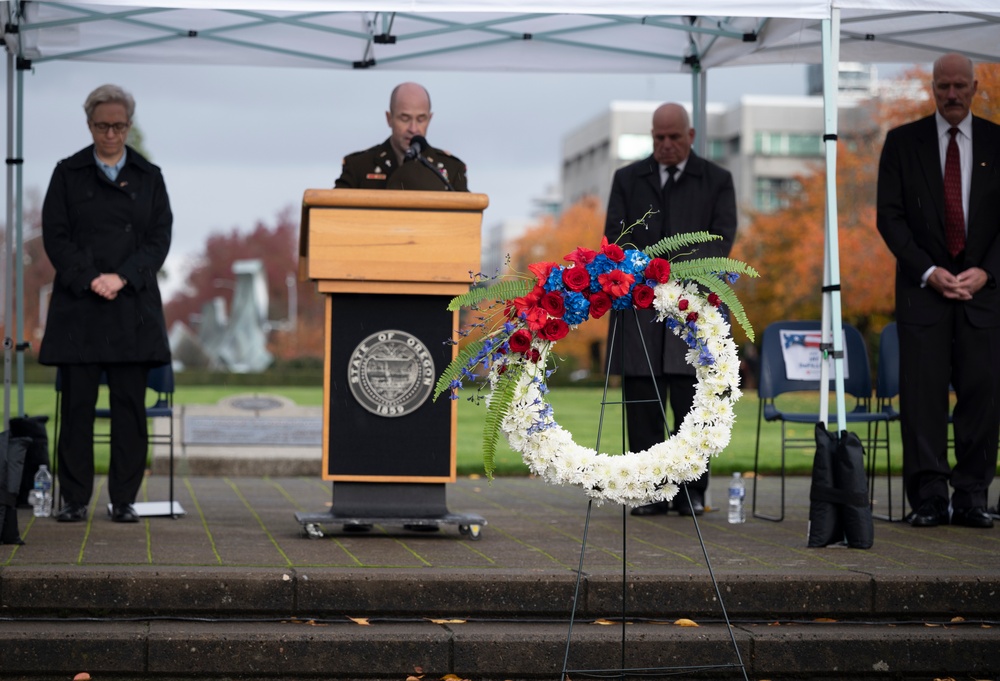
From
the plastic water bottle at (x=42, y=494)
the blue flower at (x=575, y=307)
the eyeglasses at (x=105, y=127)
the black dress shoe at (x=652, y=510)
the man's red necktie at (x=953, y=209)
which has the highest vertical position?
the eyeglasses at (x=105, y=127)

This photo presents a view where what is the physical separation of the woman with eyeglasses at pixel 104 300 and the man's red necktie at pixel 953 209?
4565 millimetres

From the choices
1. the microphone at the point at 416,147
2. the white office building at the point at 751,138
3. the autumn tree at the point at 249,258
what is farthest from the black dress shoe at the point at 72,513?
the autumn tree at the point at 249,258

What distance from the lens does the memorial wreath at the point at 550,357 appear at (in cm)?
476

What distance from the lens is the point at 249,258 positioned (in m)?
88.0

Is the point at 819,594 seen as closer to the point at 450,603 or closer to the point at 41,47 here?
the point at 450,603

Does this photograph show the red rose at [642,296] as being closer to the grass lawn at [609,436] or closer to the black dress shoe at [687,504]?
the grass lawn at [609,436]

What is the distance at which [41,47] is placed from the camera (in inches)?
360

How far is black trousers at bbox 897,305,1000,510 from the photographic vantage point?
7848 millimetres

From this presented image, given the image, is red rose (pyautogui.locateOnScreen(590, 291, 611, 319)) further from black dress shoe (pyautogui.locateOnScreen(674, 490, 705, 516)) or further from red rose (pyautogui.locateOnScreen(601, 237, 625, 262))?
black dress shoe (pyautogui.locateOnScreen(674, 490, 705, 516))

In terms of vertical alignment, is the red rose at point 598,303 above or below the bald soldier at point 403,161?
below

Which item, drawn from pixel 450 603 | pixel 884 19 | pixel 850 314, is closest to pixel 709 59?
pixel 884 19

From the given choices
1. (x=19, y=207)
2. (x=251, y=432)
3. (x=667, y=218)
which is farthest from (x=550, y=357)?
(x=251, y=432)

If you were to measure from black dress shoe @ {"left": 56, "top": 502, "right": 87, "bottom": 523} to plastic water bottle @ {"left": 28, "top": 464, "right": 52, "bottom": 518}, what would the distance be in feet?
1.03

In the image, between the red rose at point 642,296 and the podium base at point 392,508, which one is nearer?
the red rose at point 642,296
